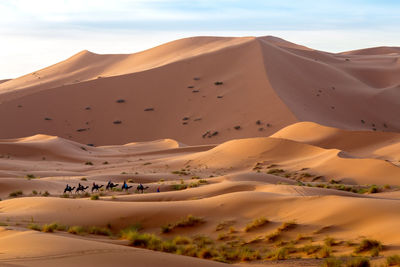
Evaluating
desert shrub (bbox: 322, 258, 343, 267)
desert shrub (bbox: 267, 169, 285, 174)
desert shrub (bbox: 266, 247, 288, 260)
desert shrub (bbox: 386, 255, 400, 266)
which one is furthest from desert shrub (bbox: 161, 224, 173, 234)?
desert shrub (bbox: 267, 169, 285, 174)

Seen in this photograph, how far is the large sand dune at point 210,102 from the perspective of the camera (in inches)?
2250

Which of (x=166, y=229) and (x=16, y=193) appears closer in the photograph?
(x=166, y=229)

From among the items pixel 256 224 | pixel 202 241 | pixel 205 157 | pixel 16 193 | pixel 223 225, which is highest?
pixel 205 157

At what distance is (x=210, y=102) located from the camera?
60188mm

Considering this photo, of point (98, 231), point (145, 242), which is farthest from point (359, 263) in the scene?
point (98, 231)

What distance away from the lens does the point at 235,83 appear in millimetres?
63438

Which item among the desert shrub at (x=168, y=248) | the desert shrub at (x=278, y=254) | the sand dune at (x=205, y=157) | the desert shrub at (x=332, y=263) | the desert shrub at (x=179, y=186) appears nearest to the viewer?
the desert shrub at (x=332, y=263)

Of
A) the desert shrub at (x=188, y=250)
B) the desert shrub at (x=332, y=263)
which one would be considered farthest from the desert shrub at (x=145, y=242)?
the desert shrub at (x=332, y=263)

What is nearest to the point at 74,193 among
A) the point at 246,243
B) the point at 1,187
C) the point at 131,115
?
the point at 1,187

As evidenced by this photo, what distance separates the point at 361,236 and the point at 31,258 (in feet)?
21.1

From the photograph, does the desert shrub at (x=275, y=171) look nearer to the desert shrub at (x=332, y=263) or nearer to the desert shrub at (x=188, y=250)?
the desert shrub at (x=188, y=250)

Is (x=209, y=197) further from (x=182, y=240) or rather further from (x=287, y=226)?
(x=182, y=240)

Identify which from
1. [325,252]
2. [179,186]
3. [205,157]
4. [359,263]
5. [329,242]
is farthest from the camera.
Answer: [205,157]

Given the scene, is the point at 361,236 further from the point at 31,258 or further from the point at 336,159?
the point at 336,159
